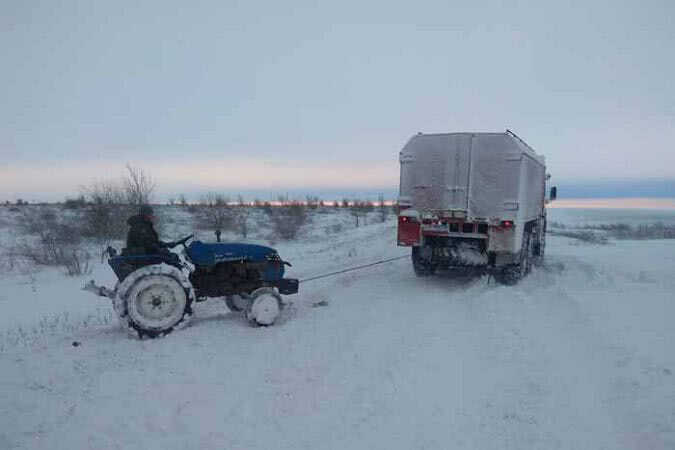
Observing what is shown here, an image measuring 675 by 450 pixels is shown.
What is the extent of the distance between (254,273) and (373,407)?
128 inches

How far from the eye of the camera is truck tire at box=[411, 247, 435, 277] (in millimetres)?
9843

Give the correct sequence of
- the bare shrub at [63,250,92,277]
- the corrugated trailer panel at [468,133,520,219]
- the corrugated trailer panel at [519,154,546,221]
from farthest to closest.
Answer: the bare shrub at [63,250,92,277] < the corrugated trailer panel at [519,154,546,221] < the corrugated trailer panel at [468,133,520,219]

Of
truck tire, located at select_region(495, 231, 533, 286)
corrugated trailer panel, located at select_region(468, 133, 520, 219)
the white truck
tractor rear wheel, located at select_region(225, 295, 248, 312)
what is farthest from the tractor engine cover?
truck tire, located at select_region(495, 231, 533, 286)

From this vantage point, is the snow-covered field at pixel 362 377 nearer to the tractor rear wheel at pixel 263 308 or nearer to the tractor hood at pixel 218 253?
the tractor rear wheel at pixel 263 308

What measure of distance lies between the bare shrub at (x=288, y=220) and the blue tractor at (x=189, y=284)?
19218mm

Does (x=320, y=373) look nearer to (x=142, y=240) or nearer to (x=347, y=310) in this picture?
(x=347, y=310)

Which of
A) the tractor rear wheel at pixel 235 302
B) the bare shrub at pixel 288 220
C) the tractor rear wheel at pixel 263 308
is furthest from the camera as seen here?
the bare shrub at pixel 288 220

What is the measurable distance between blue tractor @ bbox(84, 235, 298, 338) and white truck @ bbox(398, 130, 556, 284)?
3736mm

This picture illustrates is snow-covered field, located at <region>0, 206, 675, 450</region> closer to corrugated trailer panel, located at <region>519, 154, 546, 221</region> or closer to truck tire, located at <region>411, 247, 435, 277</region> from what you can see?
truck tire, located at <region>411, 247, 435, 277</region>

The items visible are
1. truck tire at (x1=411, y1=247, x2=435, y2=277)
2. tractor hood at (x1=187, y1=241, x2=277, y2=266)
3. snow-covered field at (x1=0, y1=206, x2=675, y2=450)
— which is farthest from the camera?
truck tire at (x1=411, y1=247, x2=435, y2=277)

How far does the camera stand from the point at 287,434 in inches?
142

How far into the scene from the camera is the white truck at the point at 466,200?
874cm

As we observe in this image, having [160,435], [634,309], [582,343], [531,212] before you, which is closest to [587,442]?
[582,343]

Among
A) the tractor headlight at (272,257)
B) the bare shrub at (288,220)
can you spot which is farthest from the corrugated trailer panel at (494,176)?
the bare shrub at (288,220)
